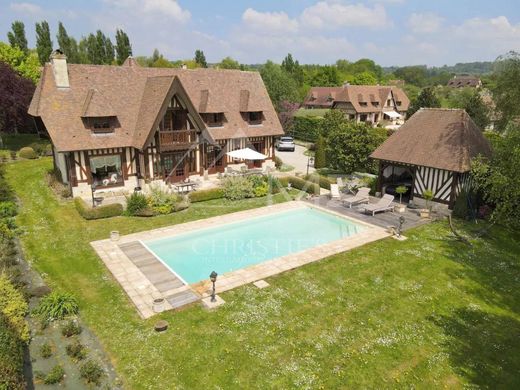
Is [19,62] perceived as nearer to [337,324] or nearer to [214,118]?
[214,118]

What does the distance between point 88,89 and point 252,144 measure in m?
13.4

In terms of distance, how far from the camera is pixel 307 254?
17297 millimetres

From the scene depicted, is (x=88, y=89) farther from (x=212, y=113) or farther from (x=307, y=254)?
(x=307, y=254)

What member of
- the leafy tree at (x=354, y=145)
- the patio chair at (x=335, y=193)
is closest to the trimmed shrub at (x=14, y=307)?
the patio chair at (x=335, y=193)

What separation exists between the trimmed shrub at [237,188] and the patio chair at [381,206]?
26.8 ft

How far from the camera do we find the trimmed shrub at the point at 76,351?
10244 millimetres

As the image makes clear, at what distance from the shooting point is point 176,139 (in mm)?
25812

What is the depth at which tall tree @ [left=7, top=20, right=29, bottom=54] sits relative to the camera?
58.5m

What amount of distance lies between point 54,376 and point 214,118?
2309 cm

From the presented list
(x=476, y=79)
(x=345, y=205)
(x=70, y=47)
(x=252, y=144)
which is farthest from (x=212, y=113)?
(x=476, y=79)

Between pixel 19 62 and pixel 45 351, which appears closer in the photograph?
pixel 45 351

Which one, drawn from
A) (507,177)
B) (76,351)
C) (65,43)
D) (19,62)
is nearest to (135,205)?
(76,351)

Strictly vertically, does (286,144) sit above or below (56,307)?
above

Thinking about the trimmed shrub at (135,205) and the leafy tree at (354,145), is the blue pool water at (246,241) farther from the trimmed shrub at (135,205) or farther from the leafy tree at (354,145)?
the leafy tree at (354,145)
